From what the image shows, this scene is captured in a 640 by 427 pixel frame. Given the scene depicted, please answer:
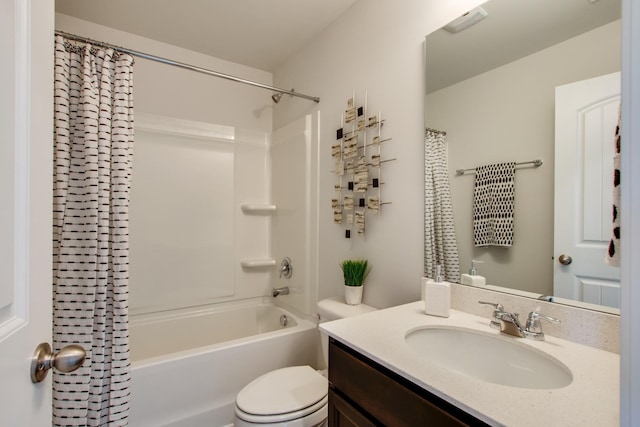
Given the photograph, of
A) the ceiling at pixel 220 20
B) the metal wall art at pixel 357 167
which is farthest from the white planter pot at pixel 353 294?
the ceiling at pixel 220 20

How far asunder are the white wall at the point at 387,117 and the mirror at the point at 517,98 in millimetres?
112

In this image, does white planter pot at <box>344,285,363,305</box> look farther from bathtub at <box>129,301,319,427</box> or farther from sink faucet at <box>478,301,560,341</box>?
sink faucet at <box>478,301,560,341</box>

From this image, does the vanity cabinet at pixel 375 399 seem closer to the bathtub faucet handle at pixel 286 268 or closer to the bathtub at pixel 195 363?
the bathtub at pixel 195 363

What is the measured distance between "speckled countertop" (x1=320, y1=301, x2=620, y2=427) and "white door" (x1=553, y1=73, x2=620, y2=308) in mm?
186

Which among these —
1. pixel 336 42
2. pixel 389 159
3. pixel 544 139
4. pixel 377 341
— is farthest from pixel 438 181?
pixel 336 42

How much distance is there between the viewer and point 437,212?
1343 millimetres

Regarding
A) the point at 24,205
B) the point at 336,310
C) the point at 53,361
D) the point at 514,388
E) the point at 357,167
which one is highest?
the point at 357,167

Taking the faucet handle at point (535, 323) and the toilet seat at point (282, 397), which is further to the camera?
the toilet seat at point (282, 397)

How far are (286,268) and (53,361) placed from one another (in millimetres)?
1829

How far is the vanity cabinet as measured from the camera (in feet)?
2.26

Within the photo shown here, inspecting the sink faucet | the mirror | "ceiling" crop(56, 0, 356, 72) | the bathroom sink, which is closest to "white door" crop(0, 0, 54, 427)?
the bathroom sink

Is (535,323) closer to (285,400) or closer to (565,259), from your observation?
(565,259)

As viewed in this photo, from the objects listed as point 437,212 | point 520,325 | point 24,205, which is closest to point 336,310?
point 437,212

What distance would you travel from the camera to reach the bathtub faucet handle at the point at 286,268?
7.67 feet
